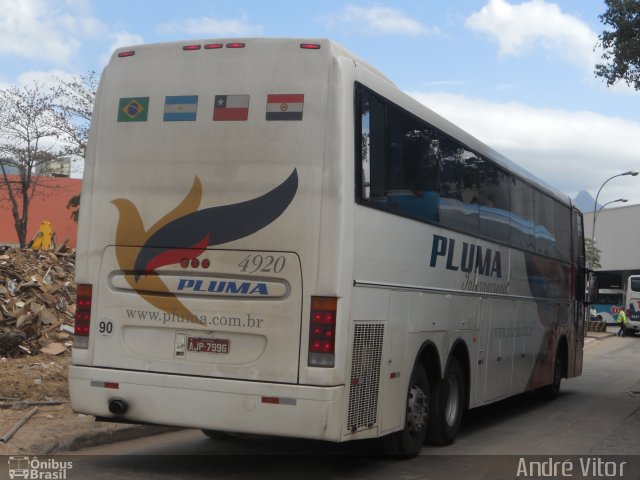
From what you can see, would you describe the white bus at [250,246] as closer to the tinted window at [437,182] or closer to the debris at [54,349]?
the tinted window at [437,182]

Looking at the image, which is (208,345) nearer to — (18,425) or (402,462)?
(402,462)

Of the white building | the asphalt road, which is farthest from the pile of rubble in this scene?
the white building

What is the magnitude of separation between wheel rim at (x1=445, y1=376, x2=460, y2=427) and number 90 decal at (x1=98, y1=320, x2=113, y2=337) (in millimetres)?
4200

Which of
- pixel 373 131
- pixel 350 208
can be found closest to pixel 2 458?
pixel 350 208

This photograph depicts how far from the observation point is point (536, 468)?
9.02m

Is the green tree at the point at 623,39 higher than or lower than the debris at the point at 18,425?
higher

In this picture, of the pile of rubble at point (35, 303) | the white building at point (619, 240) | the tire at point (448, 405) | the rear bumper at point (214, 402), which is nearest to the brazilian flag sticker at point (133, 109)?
the rear bumper at point (214, 402)

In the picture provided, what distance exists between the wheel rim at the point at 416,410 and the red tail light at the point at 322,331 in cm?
191

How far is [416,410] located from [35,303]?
32.3 feet

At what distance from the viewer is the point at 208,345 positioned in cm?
764

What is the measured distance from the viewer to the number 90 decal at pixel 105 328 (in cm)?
797

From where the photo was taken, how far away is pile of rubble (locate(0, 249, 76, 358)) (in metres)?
14.9

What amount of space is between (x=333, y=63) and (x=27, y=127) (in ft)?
151

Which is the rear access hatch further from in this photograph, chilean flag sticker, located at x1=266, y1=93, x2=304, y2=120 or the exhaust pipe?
chilean flag sticker, located at x1=266, y1=93, x2=304, y2=120
